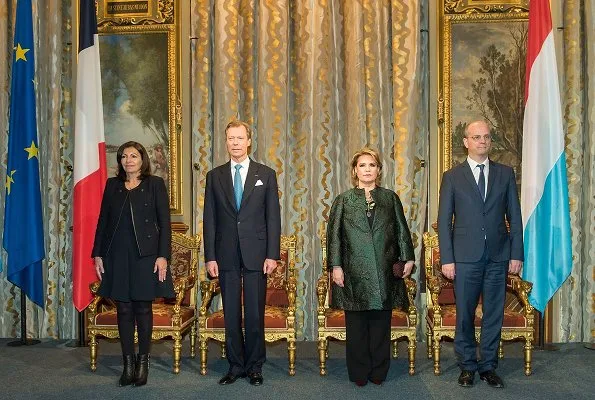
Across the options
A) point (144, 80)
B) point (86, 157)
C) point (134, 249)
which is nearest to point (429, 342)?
point (134, 249)

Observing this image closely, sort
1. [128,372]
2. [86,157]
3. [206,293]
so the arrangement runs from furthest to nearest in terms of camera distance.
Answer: [86,157], [206,293], [128,372]

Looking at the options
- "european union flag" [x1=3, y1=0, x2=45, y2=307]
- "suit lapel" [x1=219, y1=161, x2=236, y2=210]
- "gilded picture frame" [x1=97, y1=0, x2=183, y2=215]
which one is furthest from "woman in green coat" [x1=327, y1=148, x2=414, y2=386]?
"european union flag" [x1=3, y1=0, x2=45, y2=307]

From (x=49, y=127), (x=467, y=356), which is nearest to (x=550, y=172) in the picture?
(x=467, y=356)

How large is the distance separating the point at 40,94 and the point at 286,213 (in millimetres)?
2546

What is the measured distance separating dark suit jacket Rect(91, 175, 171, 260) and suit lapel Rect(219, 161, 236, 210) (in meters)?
0.39

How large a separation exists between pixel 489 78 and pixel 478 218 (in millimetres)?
2060

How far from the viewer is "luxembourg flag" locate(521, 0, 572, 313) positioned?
5074mm

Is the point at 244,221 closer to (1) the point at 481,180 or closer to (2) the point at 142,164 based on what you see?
(2) the point at 142,164

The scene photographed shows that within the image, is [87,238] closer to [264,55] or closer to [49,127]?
[49,127]

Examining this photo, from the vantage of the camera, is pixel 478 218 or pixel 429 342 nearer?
pixel 478 218

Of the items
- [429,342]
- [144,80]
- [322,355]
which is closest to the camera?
[322,355]

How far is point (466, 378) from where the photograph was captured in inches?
164

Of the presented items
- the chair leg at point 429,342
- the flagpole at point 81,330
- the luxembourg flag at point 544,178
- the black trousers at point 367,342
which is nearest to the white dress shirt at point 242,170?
the black trousers at point 367,342

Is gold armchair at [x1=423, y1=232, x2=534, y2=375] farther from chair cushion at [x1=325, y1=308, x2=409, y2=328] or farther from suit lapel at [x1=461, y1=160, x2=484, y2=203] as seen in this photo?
suit lapel at [x1=461, y1=160, x2=484, y2=203]
